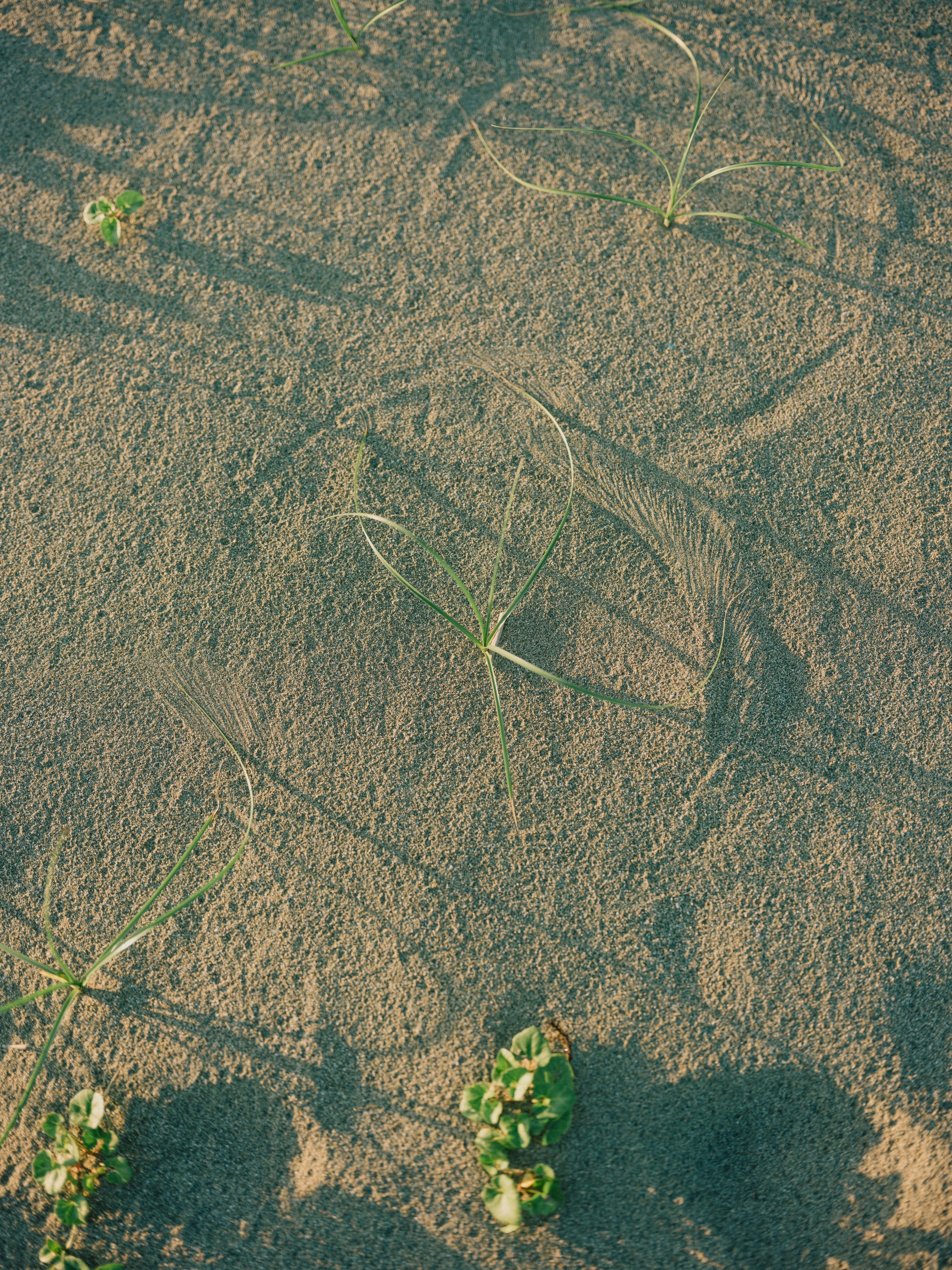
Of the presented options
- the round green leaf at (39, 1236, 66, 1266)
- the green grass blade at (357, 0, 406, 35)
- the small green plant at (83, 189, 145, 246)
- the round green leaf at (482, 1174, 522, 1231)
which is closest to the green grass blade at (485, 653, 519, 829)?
the round green leaf at (482, 1174, 522, 1231)

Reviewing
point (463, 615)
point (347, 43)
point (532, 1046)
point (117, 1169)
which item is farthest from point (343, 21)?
point (117, 1169)

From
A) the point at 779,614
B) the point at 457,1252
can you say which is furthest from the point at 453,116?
the point at 457,1252

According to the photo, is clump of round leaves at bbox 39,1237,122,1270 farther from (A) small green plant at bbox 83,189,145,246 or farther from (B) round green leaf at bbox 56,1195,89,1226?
(A) small green plant at bbox 83,189,145,246

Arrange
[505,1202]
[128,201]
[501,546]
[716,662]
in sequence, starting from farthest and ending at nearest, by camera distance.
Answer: [128,201] < [716,662] < [501,546] < [505,1202]

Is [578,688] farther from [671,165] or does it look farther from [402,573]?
[671,165]

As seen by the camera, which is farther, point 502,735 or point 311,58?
point 311,58

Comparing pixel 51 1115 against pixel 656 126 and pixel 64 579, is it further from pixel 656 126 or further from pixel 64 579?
pixel 656 126
